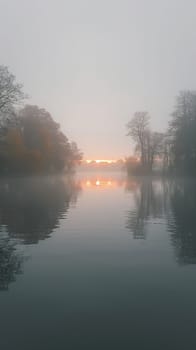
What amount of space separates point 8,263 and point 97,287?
3.01 meters

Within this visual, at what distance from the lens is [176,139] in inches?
2398

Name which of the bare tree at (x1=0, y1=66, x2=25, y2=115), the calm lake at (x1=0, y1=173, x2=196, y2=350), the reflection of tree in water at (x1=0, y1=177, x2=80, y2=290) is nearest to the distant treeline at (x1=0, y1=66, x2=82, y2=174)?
the bare tree at (x1=0, y1=66, x2=25, y2=115)

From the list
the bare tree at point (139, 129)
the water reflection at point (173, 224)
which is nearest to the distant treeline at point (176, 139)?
the bare tree at point (139, 129)

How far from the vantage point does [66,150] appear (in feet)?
296

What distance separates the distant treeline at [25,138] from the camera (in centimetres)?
4606

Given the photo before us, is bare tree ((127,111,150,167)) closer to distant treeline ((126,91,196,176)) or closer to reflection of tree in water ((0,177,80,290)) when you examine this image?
distant treeline ((126,91,196,176))

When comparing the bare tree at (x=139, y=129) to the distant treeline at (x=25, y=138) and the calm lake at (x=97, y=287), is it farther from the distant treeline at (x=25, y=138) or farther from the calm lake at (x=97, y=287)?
the calm lake at (x=97, y=287)

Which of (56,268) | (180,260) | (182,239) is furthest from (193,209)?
(56,268)

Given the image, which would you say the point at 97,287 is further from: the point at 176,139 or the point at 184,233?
the point at 176,139

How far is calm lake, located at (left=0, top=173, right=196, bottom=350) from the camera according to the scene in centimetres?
639

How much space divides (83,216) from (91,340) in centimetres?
1410

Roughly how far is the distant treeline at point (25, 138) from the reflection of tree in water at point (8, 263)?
35.4 meters

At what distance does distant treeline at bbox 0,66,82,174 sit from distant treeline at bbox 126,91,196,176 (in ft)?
53.5

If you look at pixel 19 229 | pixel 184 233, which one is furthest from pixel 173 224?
pixel 19 229
